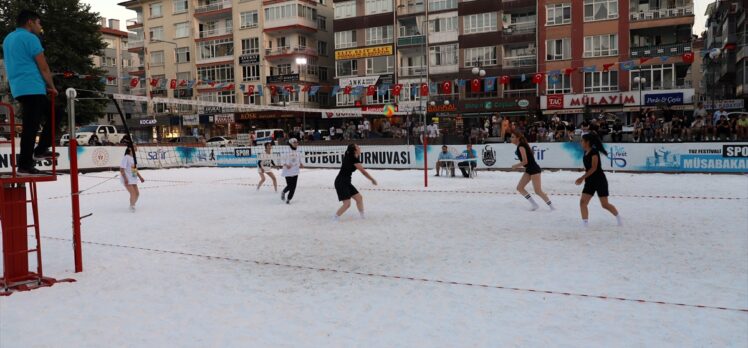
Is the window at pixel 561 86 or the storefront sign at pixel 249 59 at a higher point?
the storefront sign at pixel 249 59

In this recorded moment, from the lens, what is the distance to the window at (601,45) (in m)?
41.9

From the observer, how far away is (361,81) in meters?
51.7

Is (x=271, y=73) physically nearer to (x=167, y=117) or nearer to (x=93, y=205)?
(x=167, y=117)

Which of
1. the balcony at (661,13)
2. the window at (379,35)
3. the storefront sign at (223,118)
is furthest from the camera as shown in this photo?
the storefront sign at (223,118)

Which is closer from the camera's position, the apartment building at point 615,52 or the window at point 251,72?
the apartment building at point 615,52

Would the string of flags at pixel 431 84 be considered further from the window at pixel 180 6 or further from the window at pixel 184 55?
the window at pixel 180 6

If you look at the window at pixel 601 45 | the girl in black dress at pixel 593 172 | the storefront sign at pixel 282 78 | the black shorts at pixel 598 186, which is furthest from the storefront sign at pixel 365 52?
the black shorts at pixel 598 186

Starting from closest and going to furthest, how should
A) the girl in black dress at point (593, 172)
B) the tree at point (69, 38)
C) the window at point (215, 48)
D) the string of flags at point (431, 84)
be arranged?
1. the girl in black dress at point (593, 172)
2. the string of flags at point (431, 84)
3. the tree at point (69, 38)
4. the window at point (215, 48)

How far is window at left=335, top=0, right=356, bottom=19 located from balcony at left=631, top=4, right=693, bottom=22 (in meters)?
23.8

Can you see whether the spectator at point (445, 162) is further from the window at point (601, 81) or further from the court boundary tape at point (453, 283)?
the window at point (601, 81)

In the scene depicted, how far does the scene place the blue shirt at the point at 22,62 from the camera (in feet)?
21.0

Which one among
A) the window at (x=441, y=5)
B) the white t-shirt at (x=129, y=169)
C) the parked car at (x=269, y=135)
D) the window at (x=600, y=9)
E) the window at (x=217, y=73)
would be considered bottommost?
the white t-shirt at (x=129, y=169)

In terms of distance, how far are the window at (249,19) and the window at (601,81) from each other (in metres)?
32.2

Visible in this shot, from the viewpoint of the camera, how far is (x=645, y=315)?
18.4 feet
